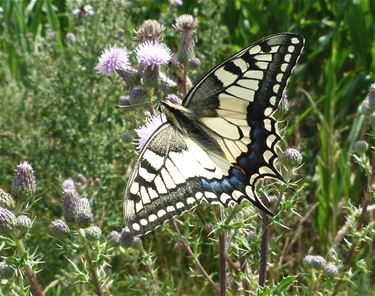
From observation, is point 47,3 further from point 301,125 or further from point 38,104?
point 301,125

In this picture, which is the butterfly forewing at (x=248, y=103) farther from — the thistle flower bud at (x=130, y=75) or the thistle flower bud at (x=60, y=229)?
the thistle flower bud at (x=60, y=229)

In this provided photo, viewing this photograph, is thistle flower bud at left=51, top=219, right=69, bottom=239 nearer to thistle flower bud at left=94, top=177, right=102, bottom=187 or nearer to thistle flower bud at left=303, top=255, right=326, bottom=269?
thistle flower bud at left=303, top=255, right=326, bottom=269

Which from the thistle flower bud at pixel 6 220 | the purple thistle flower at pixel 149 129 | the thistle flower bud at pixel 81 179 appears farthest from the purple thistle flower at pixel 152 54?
the thistle flower bud at pixel 81 179

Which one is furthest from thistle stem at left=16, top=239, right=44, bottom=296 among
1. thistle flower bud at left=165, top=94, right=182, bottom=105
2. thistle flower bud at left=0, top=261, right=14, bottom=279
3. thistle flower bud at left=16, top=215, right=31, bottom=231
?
thistle flower bud at left=165, top=94, right=182, bottom=105

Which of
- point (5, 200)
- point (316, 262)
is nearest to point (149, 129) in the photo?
point (5, 200)

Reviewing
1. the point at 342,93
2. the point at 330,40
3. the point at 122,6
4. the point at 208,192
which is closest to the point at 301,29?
the point at 330,40

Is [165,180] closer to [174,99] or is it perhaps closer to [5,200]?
[174,99]
